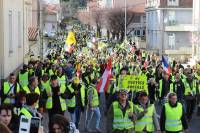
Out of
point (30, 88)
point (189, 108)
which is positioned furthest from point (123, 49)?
point (30, 88)

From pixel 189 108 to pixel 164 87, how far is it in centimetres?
157

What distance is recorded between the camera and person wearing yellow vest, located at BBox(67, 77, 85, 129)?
565 inches

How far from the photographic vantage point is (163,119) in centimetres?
1086

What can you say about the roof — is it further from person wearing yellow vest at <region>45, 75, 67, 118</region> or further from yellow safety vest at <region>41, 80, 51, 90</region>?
person wearing yellow vest at <region>45, 75, 67, 118</region>

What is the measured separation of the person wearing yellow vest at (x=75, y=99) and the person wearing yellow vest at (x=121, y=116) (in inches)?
154

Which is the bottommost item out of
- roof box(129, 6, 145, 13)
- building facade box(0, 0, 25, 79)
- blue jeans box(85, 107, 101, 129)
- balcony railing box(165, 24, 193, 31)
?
blue jeans box(85, 107, 101, 129)

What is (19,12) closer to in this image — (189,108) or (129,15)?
(189,108)

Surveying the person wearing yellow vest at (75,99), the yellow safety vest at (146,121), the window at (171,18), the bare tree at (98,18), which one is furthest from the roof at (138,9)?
the yellow safety vest at (146,121)

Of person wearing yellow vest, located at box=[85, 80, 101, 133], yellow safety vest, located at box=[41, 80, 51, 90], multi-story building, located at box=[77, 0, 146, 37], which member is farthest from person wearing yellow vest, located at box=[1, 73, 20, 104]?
multi-story building, located at box=[77, 0, 146, 37]

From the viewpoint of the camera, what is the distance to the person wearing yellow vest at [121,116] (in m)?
10.4

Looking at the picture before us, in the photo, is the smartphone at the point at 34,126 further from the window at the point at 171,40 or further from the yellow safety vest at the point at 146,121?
the window at the point at 171,40

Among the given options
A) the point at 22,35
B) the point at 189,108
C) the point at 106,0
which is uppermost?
the point at 106,0

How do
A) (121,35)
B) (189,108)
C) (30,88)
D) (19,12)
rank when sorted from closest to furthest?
1. (30,88)
2. (189,108)
3. (19,12)
4. (121,35)

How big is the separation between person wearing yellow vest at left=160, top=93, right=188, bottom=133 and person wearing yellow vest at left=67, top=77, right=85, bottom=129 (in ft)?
12.9
